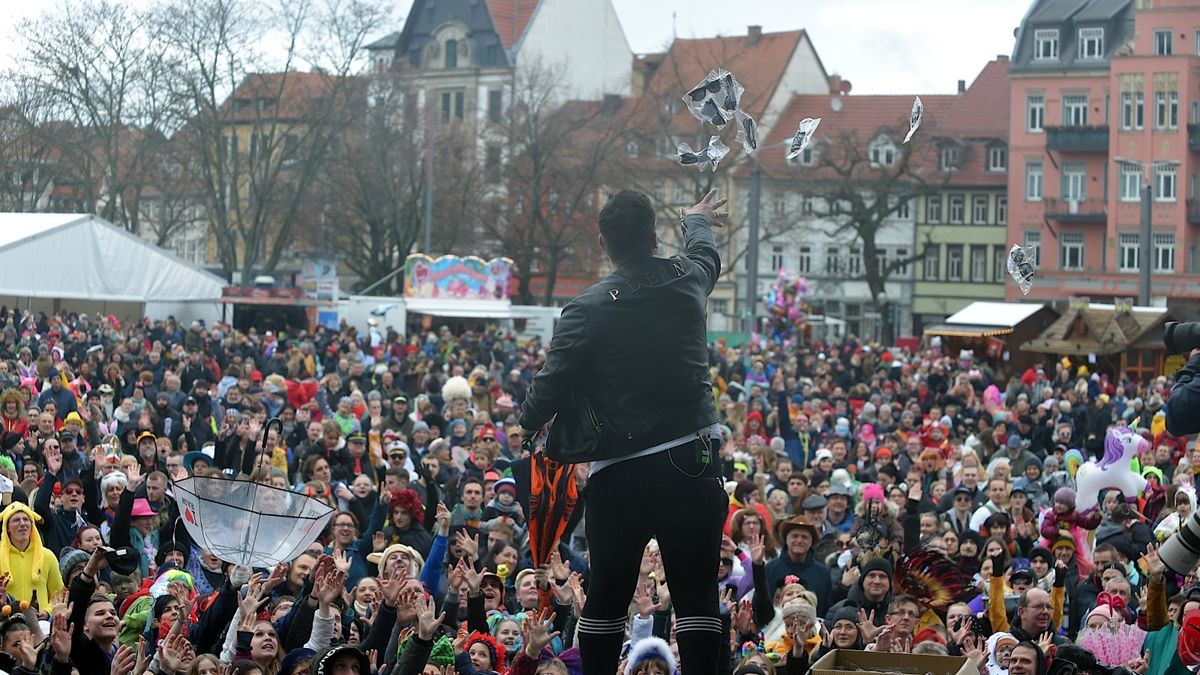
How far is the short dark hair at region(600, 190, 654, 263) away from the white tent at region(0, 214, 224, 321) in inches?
1219

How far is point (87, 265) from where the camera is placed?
123 ft

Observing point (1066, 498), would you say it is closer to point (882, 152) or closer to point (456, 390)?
point (456, 390)

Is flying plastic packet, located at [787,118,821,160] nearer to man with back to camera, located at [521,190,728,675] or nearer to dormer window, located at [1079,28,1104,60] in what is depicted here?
man with back to camera, located at [521,190,728,675]

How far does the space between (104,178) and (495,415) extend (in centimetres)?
4006

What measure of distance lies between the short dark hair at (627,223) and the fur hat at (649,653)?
205 centimetres

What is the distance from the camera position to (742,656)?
775 cm

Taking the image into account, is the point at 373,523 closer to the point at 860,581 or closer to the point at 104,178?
the point at 860,581

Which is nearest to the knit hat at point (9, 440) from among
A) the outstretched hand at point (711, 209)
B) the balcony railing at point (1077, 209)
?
the outstretched hand at point (711, 209)

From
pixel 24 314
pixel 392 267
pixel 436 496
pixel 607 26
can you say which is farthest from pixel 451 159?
pixel 436 496

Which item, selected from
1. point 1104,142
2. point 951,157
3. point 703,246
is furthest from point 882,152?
point 703,246

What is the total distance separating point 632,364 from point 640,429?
0.66 feet

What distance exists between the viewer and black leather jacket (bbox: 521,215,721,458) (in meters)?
5.42

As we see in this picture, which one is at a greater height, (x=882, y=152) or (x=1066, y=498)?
(x=882, y=152)

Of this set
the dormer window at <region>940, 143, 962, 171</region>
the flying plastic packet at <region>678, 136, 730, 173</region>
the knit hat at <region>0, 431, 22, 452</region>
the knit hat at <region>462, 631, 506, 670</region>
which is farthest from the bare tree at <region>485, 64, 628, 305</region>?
the flying plastic packet at <region>678, 136, 730, 173</region>
